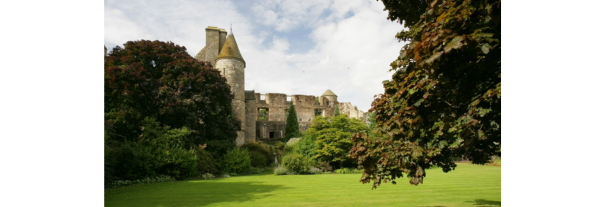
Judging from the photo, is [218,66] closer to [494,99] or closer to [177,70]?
[177,70]

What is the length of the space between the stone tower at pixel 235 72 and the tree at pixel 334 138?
8575mm

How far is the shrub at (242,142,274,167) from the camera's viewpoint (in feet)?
76.3

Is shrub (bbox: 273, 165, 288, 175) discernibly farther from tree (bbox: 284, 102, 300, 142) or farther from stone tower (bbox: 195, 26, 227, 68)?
tree (bbox: 284, 102, 300, 142)

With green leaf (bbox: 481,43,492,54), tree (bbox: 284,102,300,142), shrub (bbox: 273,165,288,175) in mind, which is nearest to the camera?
green leaf (bbox: 481,43,492,54)

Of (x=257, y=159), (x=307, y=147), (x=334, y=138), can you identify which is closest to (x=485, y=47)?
(x=334, y=138)

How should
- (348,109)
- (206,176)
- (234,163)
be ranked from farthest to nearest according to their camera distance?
(348,109), (234,163), (206,176)

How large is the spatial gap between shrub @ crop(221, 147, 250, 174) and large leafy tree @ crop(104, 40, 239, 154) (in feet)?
3.92

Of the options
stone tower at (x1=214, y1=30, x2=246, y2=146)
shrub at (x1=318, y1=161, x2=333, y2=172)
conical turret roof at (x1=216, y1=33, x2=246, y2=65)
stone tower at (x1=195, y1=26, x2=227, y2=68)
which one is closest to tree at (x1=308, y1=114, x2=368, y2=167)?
shrub at (x1=318, y1=161, x2=333, y2=172)

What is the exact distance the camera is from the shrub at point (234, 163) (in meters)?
19.0

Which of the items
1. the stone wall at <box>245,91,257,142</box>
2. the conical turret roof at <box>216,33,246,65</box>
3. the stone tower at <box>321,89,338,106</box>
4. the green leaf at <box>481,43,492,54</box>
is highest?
the conical turret roof at <box>216,33,246,65</box>

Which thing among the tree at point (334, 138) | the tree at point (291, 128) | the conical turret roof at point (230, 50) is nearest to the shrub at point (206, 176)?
the tree at point (334, 138)

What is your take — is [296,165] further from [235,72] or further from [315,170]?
[235,72]

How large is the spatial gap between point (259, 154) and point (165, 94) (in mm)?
8773

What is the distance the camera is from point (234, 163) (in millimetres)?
19266
